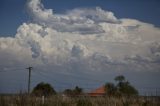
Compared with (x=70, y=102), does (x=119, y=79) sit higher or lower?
higher

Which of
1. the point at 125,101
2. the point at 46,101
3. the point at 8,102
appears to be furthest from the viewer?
the point at 125,101

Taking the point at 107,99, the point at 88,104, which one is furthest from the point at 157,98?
the point at 88,104

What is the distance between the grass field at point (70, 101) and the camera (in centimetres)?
2703

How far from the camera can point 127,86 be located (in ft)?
200

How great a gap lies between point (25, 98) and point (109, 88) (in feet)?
123

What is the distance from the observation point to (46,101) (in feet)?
96.5

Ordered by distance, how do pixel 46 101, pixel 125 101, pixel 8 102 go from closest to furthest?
pixel 8 102, pixel 46 101, pixel 125 101

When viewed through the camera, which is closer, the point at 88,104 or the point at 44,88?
the point at 88,104

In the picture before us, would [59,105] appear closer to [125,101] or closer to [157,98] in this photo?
[125,101]

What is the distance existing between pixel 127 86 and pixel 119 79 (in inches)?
67.4

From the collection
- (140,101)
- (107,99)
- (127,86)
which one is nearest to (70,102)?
(107,99)

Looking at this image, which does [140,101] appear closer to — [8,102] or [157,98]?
[157,98]

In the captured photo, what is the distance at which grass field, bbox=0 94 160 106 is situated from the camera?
88.7ft

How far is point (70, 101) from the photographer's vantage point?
30438 millimetres
